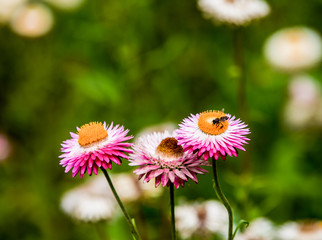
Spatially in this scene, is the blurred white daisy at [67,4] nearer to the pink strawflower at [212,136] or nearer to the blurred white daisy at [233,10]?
the blurred white daisy at [233,10]

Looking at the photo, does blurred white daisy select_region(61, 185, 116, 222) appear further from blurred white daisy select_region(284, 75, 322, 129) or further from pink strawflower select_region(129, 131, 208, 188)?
blurred white daisy select_region(284, 75, 322, 129)

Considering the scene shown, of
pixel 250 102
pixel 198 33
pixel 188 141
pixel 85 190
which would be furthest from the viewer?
pixel 198 33

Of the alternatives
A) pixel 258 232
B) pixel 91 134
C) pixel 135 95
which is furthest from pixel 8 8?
pixel 91 134

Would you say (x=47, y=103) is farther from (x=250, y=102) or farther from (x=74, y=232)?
(x=250, y=102)

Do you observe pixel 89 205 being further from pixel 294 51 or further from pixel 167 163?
pixel 294 51

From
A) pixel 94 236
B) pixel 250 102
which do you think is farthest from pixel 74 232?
pixel 250 102

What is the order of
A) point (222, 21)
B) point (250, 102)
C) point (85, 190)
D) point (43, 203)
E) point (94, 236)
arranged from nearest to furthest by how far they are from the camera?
point (222, 21) < point (85, 190) < point (94, 236) < point (43, 203) < point (250, 102)

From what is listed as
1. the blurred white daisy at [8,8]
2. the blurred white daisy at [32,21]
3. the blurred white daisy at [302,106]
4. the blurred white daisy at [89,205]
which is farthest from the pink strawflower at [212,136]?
the blurred white daisy at [8,8]

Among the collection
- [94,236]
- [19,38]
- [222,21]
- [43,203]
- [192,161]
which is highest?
[19,38]
